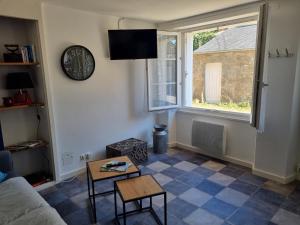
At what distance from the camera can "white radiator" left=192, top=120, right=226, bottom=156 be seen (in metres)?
3.43

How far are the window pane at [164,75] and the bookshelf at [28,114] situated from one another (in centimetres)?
164

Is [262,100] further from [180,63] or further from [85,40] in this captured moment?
[85,40]

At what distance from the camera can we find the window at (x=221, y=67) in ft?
10.6

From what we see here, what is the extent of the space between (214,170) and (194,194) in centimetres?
71

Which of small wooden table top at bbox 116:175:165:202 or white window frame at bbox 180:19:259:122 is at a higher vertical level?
white window frame at bbox 180:19:259:122

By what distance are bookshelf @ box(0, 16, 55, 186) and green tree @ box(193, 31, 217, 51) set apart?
2449 millimetres

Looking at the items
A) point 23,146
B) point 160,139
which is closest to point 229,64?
point 160,139

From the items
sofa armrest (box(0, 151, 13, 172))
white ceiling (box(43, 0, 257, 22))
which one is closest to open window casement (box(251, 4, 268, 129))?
white ceiling (box(43, 0, 257, 22))

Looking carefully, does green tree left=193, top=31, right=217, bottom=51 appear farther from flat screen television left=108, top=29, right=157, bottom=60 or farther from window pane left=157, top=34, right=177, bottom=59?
flat screen television left=108, top=29, right=157, bottom=60

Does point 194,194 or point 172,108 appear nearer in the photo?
point 194,194

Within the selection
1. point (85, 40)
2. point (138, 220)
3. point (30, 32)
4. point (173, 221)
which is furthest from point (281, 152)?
point (30, 32)

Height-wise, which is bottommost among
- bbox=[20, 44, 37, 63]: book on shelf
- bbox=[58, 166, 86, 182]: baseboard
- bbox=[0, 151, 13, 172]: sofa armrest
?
bbox=[58, 166, 86, 182]: baseboard

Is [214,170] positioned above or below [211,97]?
below

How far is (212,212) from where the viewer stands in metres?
2.28
